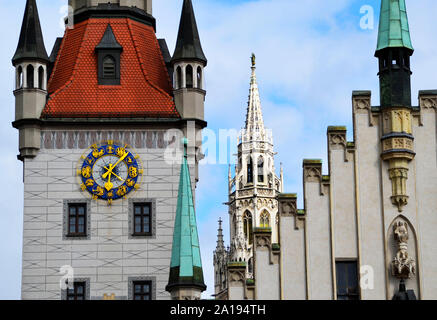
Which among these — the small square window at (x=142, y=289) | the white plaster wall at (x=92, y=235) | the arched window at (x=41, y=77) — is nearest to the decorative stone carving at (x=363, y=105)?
the white plaster wall at (x=92, y=235)

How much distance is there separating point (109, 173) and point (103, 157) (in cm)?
64

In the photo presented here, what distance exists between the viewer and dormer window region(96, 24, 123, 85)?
54969 millimetres

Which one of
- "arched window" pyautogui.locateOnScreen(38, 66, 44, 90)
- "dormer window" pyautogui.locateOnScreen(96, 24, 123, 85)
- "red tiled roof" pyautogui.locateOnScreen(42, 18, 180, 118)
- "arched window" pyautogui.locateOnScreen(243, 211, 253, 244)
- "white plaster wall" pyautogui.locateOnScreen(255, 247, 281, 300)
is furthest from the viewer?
"arched window" pyautogui.locateOnScreen(243, 211, 253, 244)

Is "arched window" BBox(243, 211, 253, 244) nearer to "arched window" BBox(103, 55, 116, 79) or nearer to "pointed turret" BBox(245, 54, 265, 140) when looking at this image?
"pointed turret" BBox(245, 54, 265, 140)

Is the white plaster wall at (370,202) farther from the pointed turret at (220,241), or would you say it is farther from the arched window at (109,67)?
the pointed turret at (220,241)

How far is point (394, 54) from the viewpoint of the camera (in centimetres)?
4566

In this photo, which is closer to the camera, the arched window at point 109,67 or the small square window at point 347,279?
the small square window at point 347,279

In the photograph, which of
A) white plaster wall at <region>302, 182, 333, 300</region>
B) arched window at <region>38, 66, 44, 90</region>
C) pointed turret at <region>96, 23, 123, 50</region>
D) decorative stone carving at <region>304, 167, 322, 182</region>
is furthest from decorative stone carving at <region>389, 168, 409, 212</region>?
arched window at <region>38, 66, 44, 90</region>

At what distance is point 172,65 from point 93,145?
4.27m

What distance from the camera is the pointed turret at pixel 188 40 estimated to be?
54125mm

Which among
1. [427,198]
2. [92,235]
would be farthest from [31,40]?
[427,198]

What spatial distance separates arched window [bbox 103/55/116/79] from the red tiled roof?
1.10ft

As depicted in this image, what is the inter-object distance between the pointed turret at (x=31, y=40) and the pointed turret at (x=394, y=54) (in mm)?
13990

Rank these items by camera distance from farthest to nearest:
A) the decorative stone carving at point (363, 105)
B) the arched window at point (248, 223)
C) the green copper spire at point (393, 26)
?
the arched window at point (248, 223), the green copper spire at point (393, 26), the decorative stone carving at point (363, 105)
